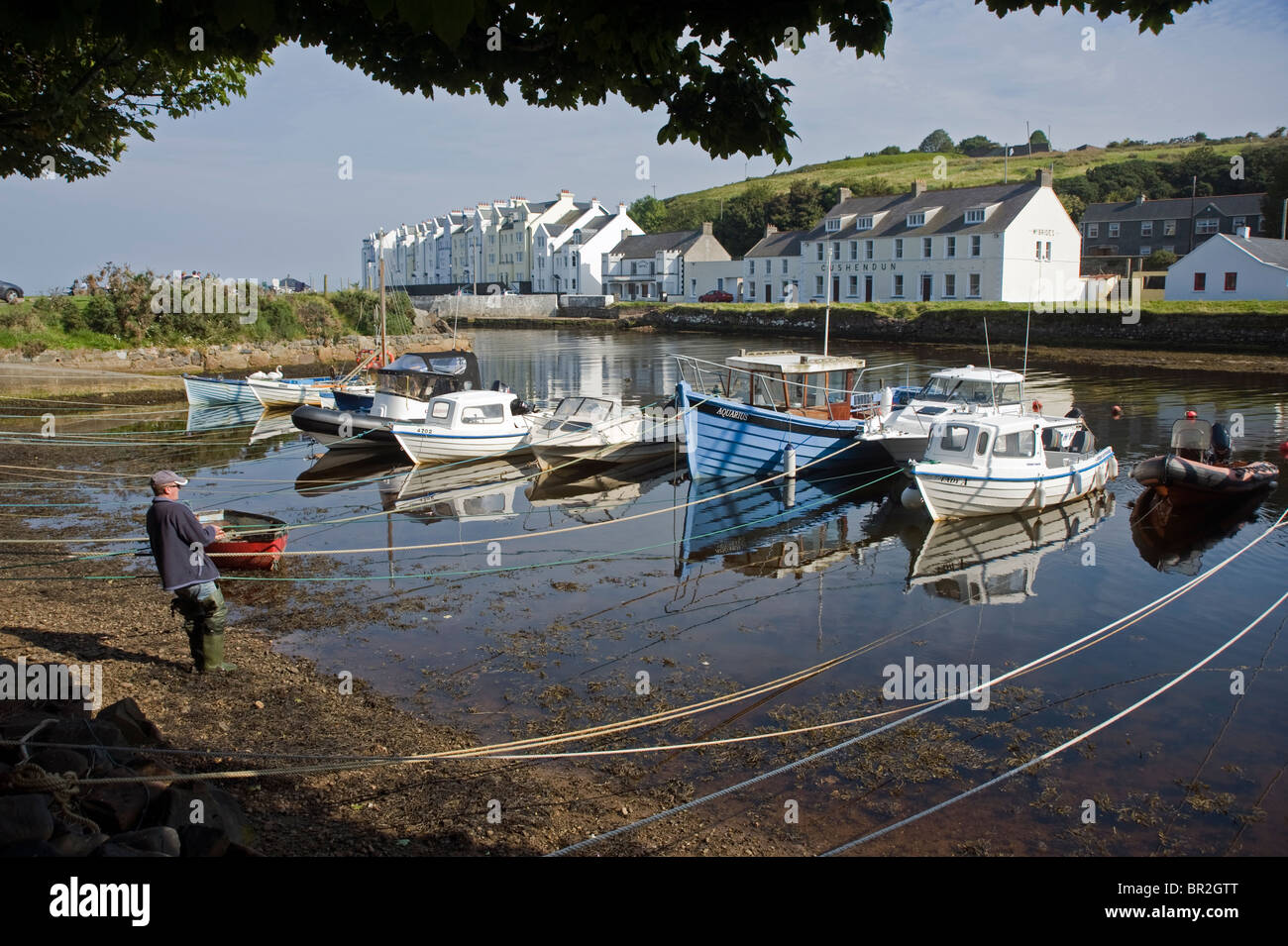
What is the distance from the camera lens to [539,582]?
1539 cm

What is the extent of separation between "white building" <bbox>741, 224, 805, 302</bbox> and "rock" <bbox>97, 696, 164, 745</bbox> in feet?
257

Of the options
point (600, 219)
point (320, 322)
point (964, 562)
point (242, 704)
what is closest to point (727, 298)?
point (600, 219)

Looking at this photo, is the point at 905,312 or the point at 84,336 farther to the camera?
the point at 905,312

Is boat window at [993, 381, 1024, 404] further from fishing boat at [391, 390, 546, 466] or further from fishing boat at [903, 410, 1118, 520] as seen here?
fishing boat at [391, 390, 546, 466]

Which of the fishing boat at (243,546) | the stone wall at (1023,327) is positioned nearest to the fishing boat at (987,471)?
the fishing boat at (243,546)

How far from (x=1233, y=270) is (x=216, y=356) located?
59108 mm

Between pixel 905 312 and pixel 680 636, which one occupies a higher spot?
pixel 905 312

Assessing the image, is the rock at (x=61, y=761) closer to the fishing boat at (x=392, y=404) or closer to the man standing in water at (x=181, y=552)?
the man standing in water at (x=181, y=552)

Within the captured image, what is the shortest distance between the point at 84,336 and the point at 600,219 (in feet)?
240

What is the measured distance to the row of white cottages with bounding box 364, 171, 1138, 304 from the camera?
6950 cm

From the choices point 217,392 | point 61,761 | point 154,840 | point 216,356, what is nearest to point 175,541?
point 61,761
